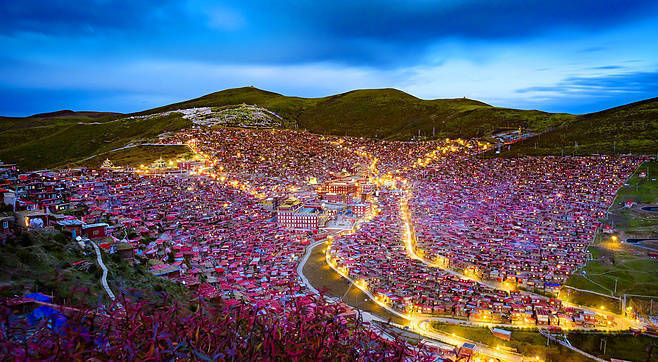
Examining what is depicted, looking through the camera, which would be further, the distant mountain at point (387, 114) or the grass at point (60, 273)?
the distant mountain at point (387, 114)

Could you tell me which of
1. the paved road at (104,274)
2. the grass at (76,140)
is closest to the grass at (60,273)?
the paved road at (104,274)

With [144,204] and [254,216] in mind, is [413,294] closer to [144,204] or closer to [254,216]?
[254,216]

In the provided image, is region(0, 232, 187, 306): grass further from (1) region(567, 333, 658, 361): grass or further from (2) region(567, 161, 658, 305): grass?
(2) region(567, 161, 658, 305): grass

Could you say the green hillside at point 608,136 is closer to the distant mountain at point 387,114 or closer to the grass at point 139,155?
the distant mountain at point 387,114

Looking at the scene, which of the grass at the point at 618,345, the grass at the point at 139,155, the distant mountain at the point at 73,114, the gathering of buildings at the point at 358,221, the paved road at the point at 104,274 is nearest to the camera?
the paved road at the point at 104,274

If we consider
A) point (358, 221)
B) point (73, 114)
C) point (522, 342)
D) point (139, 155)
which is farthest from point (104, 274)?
point (73, 114)

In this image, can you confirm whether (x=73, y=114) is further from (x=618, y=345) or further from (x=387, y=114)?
(x=618, y=345)

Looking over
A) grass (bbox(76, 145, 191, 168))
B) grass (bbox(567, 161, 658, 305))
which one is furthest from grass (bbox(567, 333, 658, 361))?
grass (bbox(76, 145, 191, 168))
